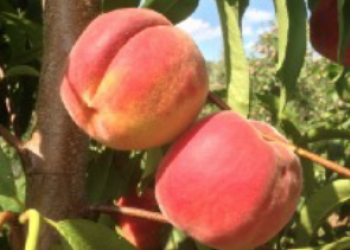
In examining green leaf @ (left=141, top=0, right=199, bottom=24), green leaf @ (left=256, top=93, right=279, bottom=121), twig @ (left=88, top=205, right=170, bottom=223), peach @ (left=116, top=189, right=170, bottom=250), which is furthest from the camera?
green leaf @ (left=256, top=93, right=279, bottom=121)

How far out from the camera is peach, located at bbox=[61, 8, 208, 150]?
782 millimetres

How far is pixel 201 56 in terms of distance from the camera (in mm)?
845

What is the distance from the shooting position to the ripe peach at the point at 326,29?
1.11 m

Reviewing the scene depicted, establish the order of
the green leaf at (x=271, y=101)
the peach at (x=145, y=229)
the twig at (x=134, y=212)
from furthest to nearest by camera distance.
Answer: the green leaf at (x=271, y=101)
the peach at (x=145, y=229)
the twig at (x=134, y=212)

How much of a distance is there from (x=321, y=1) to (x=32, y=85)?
0.63 metres

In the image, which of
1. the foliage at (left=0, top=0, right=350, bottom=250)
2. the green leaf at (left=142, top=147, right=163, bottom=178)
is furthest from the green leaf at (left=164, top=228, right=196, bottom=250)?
the green leaf at (left=142, top=147, right=163, bottom=178)

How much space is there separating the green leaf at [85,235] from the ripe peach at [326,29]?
53 cm

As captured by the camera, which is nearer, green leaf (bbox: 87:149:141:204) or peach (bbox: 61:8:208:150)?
peach (bbox: 61:8:208:150)

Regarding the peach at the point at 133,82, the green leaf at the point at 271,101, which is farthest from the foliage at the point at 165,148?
the peach at the point at 133,82

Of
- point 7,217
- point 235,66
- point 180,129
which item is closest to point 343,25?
point 235,66

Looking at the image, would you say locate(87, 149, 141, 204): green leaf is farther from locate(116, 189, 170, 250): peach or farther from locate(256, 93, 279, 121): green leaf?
locate(256, 93, 279, 121): green leaf

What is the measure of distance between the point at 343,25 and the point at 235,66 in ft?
0.59

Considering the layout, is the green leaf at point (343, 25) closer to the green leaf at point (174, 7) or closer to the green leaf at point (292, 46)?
the green leaf at point (292, 46)

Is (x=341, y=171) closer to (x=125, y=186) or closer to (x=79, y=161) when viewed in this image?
→ (x=79, y=161)
